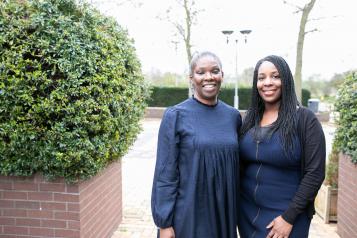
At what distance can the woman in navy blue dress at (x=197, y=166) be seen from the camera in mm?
2215

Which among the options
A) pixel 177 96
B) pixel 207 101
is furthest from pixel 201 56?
pixel 177 96

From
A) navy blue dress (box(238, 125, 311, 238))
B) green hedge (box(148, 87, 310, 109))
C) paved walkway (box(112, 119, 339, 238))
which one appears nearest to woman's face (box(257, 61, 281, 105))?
navy blue dress (box(238, 125, 311, 238))

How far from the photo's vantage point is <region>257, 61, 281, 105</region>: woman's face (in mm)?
2240

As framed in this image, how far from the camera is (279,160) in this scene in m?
2.17

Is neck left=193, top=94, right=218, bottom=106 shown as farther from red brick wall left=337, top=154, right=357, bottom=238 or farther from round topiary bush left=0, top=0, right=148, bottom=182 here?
red brick wall left=337, top=154, right=357, bottom=238

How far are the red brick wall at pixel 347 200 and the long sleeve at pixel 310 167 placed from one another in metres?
1.79

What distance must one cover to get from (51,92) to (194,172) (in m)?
1.43

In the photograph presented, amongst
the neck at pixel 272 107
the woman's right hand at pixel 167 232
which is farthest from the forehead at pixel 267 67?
the woman's right hand at pixel 167 232

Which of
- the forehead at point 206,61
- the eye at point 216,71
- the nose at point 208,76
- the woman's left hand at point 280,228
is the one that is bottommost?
the woman's left hand at point 280,228

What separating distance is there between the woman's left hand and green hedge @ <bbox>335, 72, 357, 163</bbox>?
1690 mm

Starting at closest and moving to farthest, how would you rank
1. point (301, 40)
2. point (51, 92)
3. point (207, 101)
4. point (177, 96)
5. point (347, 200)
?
point (207, 101)
point (51, 92)
point (347, 200)
point (301, 40)
point (177, 96)

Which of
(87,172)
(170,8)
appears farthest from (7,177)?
(170,8)

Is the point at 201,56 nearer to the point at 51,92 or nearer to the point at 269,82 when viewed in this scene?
the point at 269,82

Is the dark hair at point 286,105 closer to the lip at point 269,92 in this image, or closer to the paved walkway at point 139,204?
the lip at point 269,92
